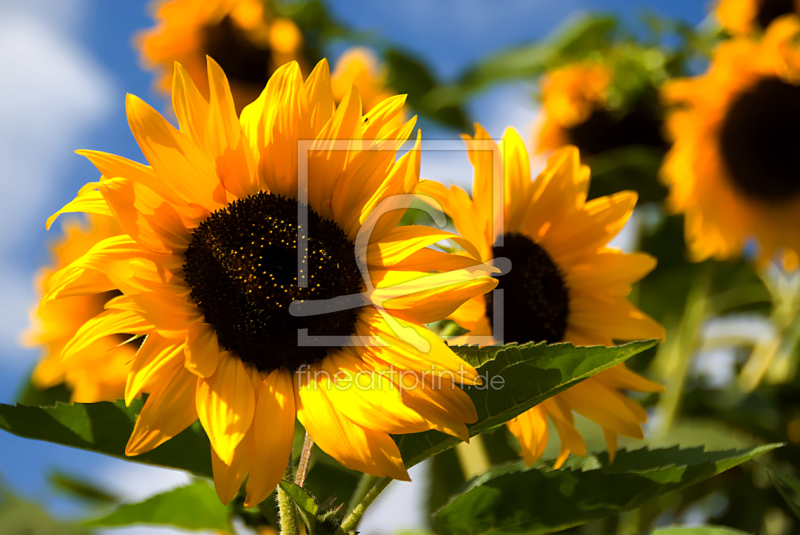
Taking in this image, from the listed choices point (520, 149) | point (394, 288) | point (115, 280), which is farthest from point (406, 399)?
point (520, 149)

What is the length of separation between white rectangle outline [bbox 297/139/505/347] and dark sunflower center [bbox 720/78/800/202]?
1.34 m

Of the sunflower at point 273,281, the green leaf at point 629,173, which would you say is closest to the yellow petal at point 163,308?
the sunflower at point 273,281

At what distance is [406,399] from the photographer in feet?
2.19

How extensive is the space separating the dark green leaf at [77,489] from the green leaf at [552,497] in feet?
4.19

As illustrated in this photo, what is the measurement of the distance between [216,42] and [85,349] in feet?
3.87

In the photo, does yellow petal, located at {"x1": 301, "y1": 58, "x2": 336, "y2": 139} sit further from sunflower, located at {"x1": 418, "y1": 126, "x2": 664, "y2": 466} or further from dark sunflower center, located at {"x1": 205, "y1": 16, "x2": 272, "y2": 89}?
dark sunflower center, located at {"x1": 205, "y1": 16, "x2": 272, "y2": 89}

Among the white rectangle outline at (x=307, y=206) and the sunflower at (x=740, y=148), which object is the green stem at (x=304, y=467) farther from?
the sunflower at (x=740, y=148)

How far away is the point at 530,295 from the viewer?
94cm

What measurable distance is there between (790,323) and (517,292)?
60.9 inches

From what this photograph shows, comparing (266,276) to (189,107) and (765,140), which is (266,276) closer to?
(189,107)

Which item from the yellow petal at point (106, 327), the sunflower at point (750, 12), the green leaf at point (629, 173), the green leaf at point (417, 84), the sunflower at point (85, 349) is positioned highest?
the sunflower at point (750, 12)

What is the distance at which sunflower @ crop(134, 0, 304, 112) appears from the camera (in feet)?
Result: 7.01

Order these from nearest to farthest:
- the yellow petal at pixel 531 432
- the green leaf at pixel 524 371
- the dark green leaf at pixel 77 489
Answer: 1. the green leaf at pixel 524 371
2. the yellow petal at pixel 531 432
3. the dark green leaf at pixel 77 489

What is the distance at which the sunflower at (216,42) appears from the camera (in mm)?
2137
